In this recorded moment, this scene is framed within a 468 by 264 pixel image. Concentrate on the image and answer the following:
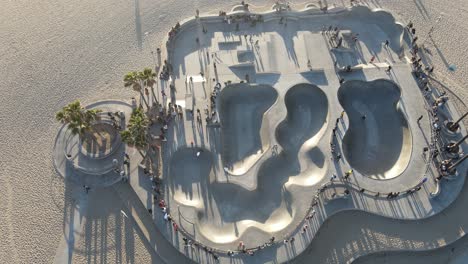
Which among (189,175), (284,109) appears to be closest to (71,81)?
(189,175)

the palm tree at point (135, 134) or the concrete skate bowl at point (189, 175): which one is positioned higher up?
the palm tree at point (135, 134)

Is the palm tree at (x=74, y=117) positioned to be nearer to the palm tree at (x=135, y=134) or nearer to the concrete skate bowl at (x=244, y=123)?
the palm tree at (x=135, y=134)

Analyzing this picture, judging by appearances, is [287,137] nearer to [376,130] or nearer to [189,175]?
[376,130]

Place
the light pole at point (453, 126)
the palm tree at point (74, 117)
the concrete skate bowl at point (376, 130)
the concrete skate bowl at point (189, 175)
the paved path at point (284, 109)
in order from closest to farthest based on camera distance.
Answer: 1. the paved path at point (284, 109)
2. the palm tree at point (74, 117)
3. the concrete skate bowl at point (189, 175)
4. the light pole at point (453, 126)
5. the concrete skate bowl at point (376, 130)

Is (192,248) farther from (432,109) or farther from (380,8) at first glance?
(380,8)

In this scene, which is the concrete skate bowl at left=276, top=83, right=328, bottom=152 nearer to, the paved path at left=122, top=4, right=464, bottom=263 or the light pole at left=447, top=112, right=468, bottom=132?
the paved path at left=122, top=4, right=464, bottom=263

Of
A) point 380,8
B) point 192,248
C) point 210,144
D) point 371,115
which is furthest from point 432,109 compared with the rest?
point 192,248

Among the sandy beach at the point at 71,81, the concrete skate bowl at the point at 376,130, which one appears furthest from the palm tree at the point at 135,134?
the concrete skate bowl at the point at 376,130

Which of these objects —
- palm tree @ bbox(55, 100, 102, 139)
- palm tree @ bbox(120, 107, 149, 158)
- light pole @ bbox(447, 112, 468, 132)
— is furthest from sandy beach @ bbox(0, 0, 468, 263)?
palm tree @ bbox(120, 107, 149, 158)
